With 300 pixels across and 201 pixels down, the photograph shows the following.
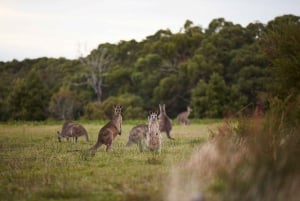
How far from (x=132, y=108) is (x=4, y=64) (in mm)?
38295

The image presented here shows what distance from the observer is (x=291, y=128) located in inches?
471

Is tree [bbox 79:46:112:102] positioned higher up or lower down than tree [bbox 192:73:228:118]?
higher up

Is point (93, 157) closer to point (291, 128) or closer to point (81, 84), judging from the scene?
point (291, 128)

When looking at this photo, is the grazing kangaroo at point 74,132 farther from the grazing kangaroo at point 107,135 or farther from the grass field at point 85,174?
the grass field at point 85,174

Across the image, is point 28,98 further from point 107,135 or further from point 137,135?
point 107,135

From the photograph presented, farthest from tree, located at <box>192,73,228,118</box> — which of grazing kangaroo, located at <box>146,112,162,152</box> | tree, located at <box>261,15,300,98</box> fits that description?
tree, located at <box>261,15,300,98</box>

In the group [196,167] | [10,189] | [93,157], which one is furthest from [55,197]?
[93,157]

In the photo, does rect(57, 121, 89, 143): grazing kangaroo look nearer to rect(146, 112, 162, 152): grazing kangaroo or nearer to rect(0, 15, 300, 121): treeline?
rect(146, 112, 162, 152): grazing kangaroo

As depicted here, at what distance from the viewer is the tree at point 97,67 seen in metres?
59.8

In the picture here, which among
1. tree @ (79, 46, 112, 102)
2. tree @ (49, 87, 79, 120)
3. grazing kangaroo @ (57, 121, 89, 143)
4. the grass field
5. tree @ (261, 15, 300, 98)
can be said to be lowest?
the grass field

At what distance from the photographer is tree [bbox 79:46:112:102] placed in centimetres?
5984

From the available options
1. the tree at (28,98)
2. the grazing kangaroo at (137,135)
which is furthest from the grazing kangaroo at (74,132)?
the tree at (28,98)

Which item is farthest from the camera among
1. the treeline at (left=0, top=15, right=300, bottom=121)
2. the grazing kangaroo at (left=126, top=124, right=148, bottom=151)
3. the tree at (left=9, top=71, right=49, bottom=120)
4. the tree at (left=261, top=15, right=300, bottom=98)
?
the tree at (left=9, top=71, right=49, bottom=120)

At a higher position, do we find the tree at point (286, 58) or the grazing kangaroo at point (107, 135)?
the tree at point (286, 58)
